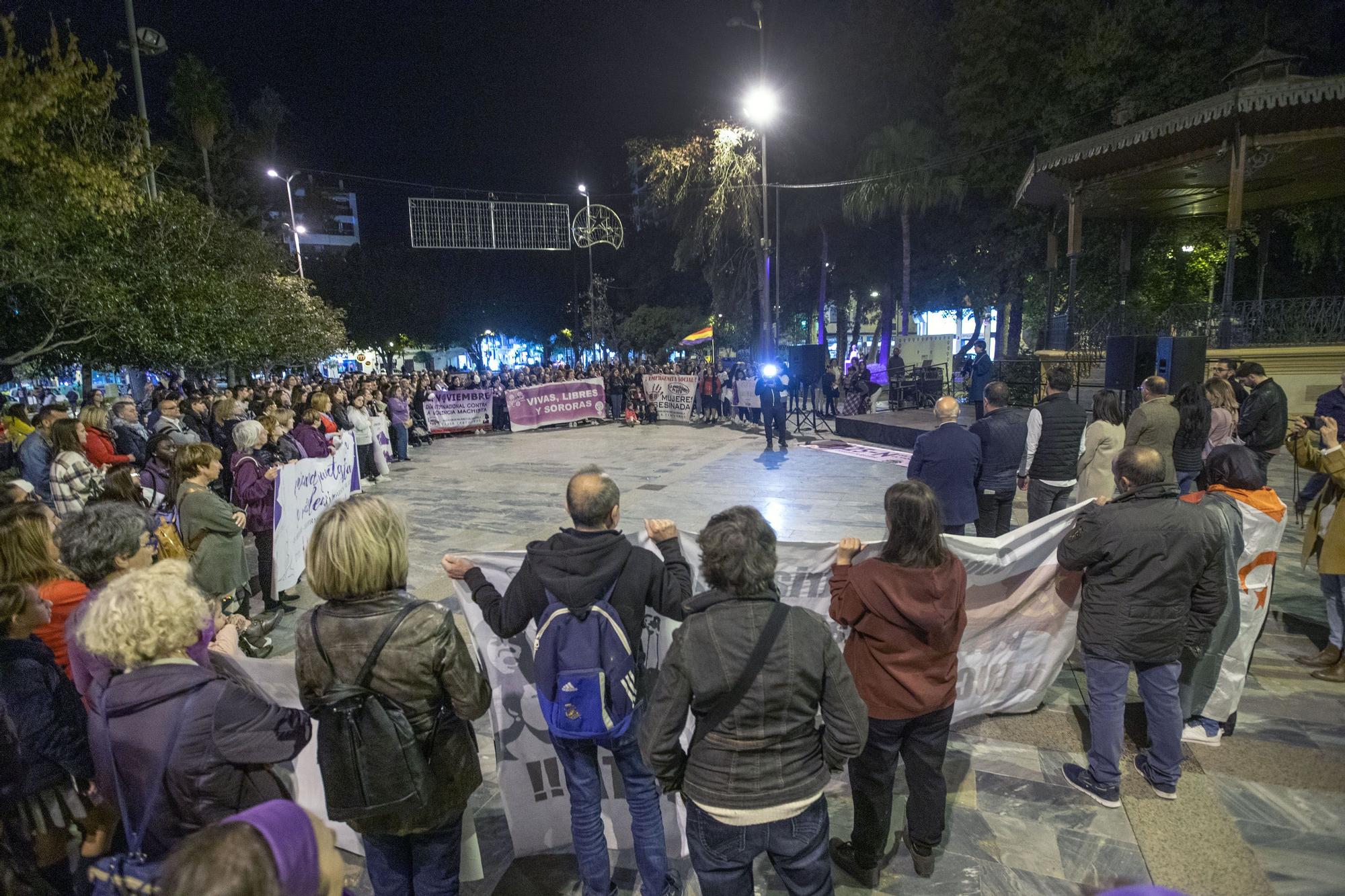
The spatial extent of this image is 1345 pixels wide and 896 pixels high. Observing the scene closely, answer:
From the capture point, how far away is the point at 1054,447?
238 inches

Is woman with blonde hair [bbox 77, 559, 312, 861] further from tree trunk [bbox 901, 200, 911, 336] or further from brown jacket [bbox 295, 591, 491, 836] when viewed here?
tree trunk [bbox 901, 200, 911, 336]

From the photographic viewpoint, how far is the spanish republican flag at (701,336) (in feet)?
122

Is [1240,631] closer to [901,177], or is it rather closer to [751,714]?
[751,714]

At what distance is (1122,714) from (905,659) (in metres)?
1.44

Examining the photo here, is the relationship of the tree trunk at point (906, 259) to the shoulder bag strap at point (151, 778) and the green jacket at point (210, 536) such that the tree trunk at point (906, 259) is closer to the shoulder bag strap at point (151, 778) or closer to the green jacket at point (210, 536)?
the green jacket at point (210, 536)

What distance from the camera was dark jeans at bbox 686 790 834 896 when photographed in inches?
84.9

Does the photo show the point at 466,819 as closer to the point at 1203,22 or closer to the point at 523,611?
the point at 523,611

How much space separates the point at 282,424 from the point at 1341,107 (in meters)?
16.7

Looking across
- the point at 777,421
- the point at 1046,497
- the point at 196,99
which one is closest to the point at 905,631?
the point at 1046,497

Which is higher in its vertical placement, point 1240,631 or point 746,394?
point 746,394

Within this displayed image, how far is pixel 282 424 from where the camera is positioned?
7.82 meters

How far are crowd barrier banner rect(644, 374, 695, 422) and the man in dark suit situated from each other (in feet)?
48.4

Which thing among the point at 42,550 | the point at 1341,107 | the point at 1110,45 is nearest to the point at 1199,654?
the point at 42,550

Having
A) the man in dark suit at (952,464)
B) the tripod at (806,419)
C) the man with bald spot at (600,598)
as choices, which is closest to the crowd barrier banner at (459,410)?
the tripod at (806,419)
